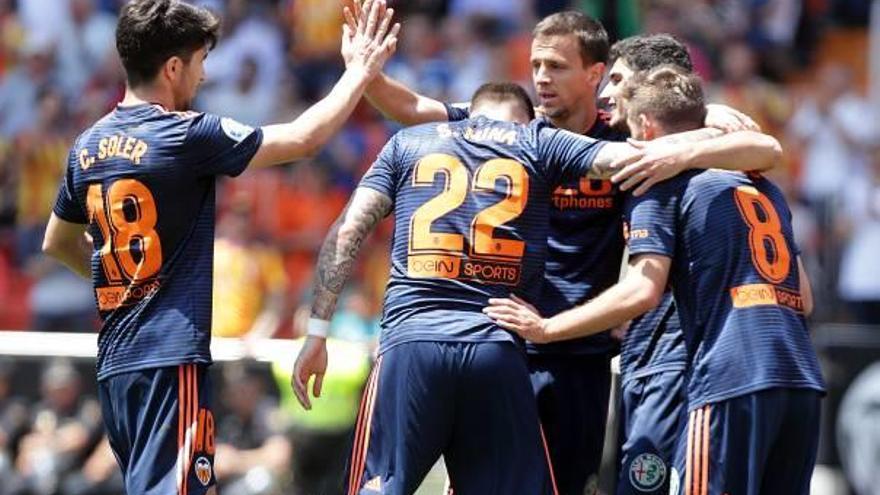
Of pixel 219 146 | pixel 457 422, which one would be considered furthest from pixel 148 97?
pixel 457 422

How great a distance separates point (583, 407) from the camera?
783 cm

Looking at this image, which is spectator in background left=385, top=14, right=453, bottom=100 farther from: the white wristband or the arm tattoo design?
the white wristband

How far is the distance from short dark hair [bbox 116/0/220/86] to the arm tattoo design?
96 cm

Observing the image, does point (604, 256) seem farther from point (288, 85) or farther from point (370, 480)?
point (288, 85)

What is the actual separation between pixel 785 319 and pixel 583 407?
49.1 inches

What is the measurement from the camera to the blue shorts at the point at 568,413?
7820 millimetres

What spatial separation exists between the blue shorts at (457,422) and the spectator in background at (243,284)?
631cm

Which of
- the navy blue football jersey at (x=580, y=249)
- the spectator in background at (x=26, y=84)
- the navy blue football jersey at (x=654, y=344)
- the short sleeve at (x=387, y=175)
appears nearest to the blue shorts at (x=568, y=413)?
the navy blue football jersey at (x=580, y=249)

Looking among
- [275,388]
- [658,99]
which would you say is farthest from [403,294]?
[275,388]

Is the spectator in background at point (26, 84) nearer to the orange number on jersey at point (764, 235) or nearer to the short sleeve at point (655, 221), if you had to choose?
the short sleeve at point (655, 221)

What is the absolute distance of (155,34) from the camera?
6.98 m

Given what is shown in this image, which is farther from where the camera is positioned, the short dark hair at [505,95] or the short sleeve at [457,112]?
the short sleeve at [457,112]

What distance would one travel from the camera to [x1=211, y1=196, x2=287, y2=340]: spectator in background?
13539mm

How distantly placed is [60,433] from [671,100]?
6.70m
